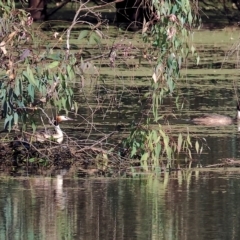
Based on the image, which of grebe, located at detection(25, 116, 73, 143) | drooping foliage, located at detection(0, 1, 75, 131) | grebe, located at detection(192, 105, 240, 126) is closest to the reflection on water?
drooping foliage, located at detection(0, 1, 75, 131)

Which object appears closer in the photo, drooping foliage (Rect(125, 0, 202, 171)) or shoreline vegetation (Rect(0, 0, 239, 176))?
shoreline vegetation (Rect(0, 0, 239, 176))

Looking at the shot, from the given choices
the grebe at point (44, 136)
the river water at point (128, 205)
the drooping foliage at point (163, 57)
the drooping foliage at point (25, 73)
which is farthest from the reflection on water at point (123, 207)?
the grebe at point (44, 136)

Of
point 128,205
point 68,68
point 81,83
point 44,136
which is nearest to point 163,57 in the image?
point 81,83

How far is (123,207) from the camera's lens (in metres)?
9.03

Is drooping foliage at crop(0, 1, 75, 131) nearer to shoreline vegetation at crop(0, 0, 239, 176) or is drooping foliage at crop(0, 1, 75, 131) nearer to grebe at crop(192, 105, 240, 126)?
shoreline vegetation at crop(0, 0, 239, 176)

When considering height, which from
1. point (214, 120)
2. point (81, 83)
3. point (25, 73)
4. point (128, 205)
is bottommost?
point (214, 120)

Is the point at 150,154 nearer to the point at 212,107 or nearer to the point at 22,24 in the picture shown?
the point at 22,24

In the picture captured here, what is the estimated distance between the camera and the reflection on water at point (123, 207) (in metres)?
8.12

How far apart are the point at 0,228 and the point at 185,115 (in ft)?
24.7

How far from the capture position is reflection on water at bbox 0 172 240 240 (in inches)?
320

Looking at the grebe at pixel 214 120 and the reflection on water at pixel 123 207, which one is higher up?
the reflection on water at pixel 123 207

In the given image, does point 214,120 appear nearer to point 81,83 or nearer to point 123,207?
point 81,83

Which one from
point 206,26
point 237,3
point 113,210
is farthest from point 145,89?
point 237,3

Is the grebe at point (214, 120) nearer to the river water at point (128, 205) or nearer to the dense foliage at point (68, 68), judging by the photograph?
the river water at point (128, 205)
